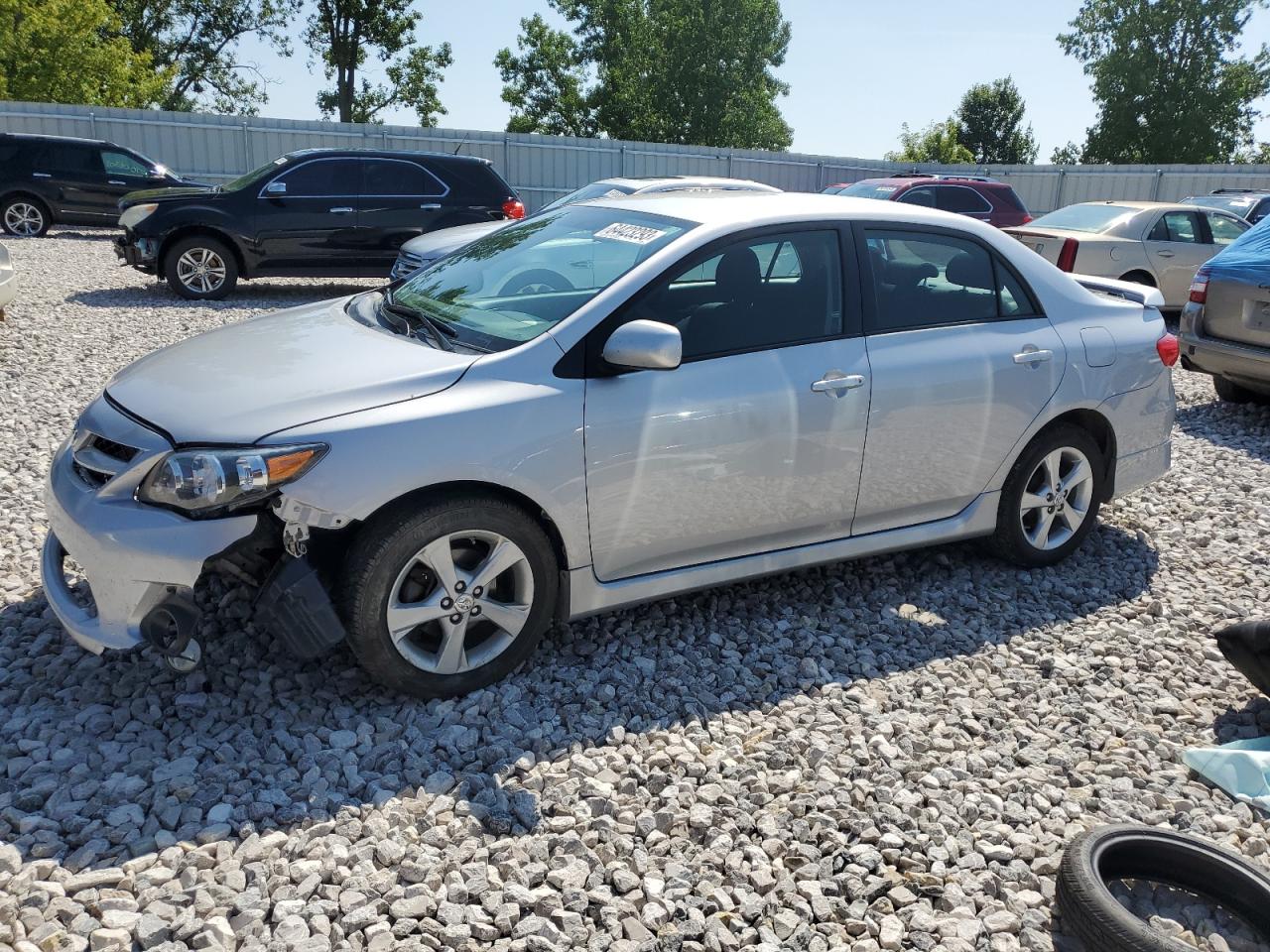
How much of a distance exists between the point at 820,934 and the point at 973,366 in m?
2.66

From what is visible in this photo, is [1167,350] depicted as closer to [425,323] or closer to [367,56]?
[425,323]

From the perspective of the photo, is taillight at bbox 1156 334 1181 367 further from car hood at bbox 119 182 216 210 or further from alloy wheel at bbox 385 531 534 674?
car hood at bbox 119 182 216 210

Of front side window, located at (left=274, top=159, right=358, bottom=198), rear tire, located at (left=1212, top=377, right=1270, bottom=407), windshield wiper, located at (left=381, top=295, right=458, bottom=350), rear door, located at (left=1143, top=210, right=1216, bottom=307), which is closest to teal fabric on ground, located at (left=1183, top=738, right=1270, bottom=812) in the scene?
windshield wiper, located at (left=381, top=295, right=458, bottom=350)

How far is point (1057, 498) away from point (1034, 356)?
0.75 m

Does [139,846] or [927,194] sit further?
[927,194]

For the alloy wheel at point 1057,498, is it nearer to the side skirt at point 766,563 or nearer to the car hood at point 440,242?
the side skirt at point 766,563

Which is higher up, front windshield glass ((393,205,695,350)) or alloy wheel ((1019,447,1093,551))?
front windshield glass ((393,205,695,350))

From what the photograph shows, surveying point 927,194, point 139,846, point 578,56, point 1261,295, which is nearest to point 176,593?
point 139,846

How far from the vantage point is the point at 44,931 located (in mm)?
2559

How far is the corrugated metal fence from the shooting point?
2230 cm

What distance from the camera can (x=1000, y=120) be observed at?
206 ft

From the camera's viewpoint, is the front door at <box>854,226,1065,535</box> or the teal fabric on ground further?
the front door at <box>854,226,1065,535</box>

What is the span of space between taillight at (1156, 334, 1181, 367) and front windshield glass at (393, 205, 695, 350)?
2.58m

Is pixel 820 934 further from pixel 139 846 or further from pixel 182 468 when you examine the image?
pixel 182 468
